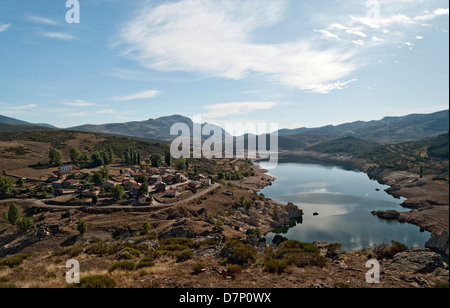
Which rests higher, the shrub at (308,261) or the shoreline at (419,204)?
the shrub at (308,261)

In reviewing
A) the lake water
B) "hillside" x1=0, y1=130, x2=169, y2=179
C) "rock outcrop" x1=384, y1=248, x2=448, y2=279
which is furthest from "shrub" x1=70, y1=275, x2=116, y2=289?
"hillside" x1=0, y1=130, x2=169, y2=179

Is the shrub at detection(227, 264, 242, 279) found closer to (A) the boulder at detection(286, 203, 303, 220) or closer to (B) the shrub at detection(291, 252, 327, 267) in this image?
(B) the shrub at detection(291, 252, 327, 267)

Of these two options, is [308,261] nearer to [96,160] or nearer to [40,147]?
[96,160]

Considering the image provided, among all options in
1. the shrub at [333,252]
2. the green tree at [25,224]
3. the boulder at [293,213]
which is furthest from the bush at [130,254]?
the boulder at [293,213]

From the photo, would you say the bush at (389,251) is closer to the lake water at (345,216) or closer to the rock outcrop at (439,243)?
the lake water at (345,216)

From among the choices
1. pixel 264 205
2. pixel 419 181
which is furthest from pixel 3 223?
pixel 419 181
